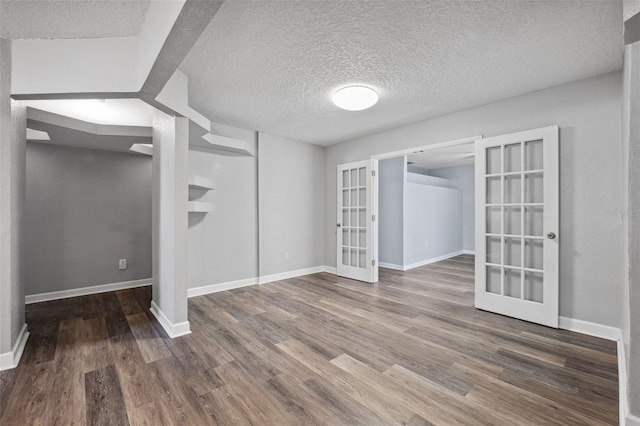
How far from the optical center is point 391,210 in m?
5.71

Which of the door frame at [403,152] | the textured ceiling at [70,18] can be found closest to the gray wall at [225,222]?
the textured ceiling at [70,18]

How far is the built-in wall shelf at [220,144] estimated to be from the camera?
3320 millimetres

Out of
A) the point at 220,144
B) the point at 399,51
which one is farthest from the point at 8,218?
the point at 399,51

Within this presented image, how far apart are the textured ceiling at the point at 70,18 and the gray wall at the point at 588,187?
363cm

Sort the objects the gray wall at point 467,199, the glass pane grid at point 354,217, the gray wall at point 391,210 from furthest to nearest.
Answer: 1. the gray wall at point 467,199
2. the gray wall at point 391,210
3. the glass pane grid at point 354,217

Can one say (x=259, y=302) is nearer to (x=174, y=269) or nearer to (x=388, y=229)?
(x=174, y=269)

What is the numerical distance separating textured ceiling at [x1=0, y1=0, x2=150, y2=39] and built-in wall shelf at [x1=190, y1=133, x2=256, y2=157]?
4.41ft

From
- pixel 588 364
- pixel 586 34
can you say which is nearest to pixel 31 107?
pixel 586 34

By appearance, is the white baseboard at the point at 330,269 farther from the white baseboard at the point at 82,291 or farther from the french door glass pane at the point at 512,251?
the white baseboard at the point at 82,291

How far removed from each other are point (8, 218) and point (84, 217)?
2248 mm

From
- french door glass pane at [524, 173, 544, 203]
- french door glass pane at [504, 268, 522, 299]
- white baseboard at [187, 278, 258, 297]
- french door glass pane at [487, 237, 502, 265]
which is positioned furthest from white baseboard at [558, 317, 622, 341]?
white baseboard at [187, 278, 258, 297]

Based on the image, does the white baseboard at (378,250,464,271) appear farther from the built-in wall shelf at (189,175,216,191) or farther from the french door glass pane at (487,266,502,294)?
the built-in wall shelf at (189,175,216,191)

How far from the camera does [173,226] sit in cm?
256

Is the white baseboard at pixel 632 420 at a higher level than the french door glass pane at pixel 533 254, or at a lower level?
lower
